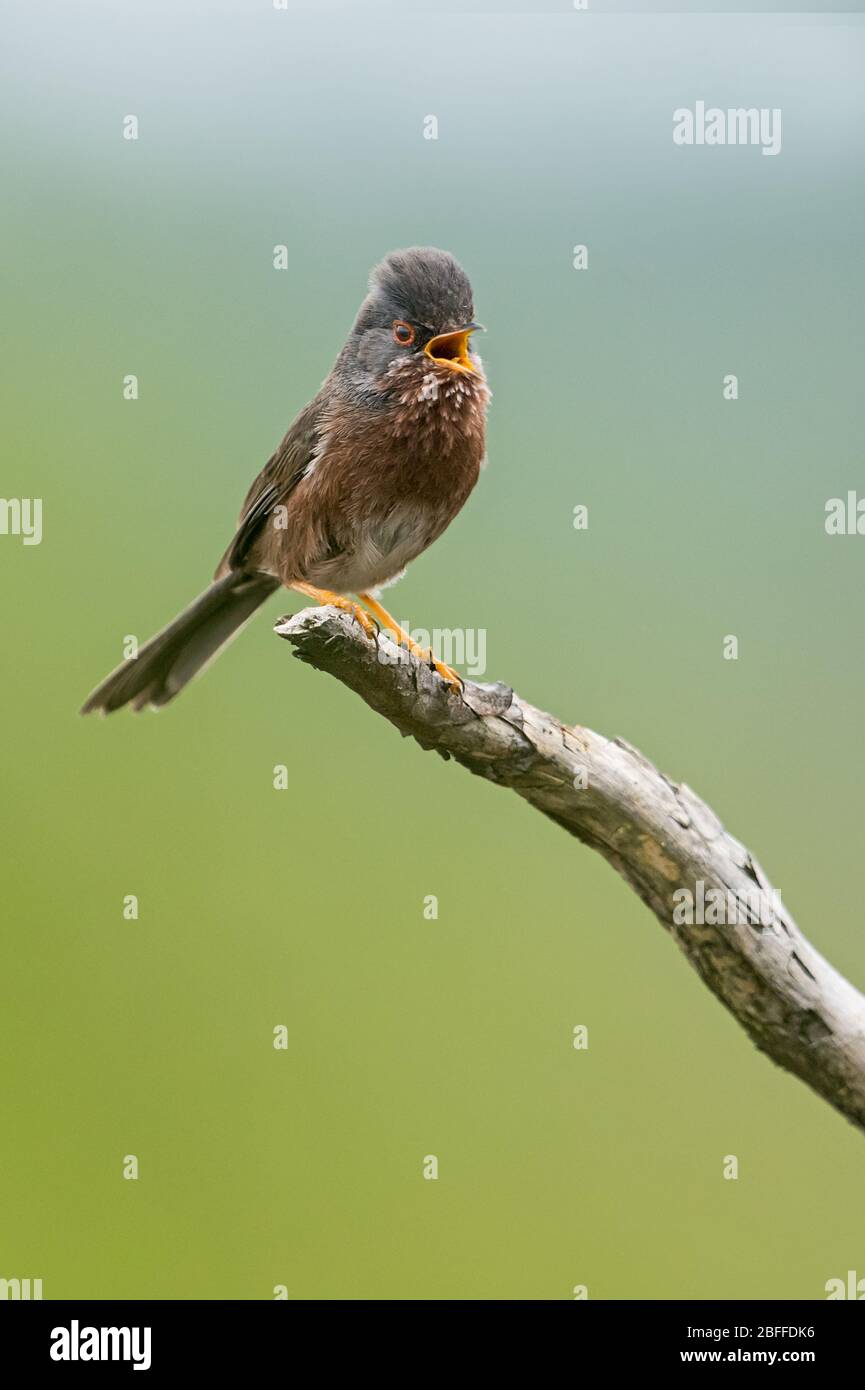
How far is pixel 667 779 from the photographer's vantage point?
3936 mm

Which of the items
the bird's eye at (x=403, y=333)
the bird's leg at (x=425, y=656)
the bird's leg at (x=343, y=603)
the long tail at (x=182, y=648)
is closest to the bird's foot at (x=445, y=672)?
the bird's leg at (x=425, y=656)

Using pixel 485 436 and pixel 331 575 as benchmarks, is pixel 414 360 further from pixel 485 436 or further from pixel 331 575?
pixel 331 575

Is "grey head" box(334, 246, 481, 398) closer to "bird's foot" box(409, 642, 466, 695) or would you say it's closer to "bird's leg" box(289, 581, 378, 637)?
"bird's leg" box(289, 581, 378, 637)

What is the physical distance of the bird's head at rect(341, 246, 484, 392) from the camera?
4117mm

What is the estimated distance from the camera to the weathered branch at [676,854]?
12.2 feet

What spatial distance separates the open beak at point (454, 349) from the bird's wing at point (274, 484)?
52 centimetres

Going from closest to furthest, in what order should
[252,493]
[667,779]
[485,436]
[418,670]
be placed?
[418,670] → [667,779] → [485,436] → [252,493]

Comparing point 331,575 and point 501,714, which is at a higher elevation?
point 331,575

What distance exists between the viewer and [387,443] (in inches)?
162

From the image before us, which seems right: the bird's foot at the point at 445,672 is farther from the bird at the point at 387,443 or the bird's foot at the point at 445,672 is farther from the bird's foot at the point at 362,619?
the bird's foot at the point at 362,619

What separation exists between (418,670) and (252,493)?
4.96ft

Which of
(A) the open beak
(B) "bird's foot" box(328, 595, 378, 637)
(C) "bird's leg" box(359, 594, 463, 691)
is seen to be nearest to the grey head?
(A) the open beak

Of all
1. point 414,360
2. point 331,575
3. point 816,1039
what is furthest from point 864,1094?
point 414,360

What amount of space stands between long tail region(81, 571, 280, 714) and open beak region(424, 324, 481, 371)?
1.23 metres
